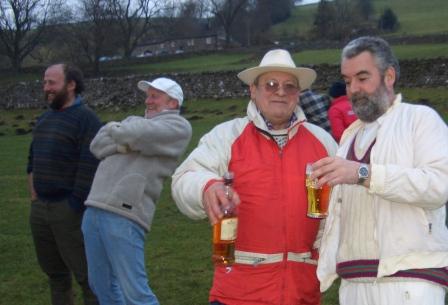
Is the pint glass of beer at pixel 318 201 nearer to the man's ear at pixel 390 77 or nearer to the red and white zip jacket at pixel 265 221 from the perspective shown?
the red and white zip jacket at pixel 265 221

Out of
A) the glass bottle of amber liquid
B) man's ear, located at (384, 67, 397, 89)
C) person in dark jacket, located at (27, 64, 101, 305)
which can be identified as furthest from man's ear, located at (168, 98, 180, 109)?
man's ear, located at (384, 67, 397, 89)

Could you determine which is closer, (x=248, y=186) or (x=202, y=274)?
(x=248, y=186)

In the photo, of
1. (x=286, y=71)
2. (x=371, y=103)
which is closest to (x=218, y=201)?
(x=371, y=103)

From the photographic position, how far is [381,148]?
10.9 ft

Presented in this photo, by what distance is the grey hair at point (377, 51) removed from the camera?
3.44 meters

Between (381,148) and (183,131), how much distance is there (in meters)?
2.40

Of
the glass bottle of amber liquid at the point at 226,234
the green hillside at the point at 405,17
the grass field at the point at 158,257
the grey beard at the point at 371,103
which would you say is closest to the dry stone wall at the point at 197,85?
the grass field at the point at 158,257

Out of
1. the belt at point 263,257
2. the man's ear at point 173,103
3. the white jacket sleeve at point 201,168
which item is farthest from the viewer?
the man's ear at point 173,103

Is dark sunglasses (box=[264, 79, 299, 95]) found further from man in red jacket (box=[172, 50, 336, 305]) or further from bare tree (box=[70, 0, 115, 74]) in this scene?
bare tree (box=[70, 0, 115, 74])

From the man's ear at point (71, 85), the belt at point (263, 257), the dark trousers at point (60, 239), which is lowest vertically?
the dark trousers at point (60, 239)

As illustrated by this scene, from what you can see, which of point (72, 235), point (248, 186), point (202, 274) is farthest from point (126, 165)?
point (202, 274)

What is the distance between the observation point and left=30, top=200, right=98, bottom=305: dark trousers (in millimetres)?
6031

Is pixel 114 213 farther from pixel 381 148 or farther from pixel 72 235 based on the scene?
pixel 381 148

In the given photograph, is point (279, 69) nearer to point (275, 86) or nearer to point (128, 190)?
point (275, 86)
